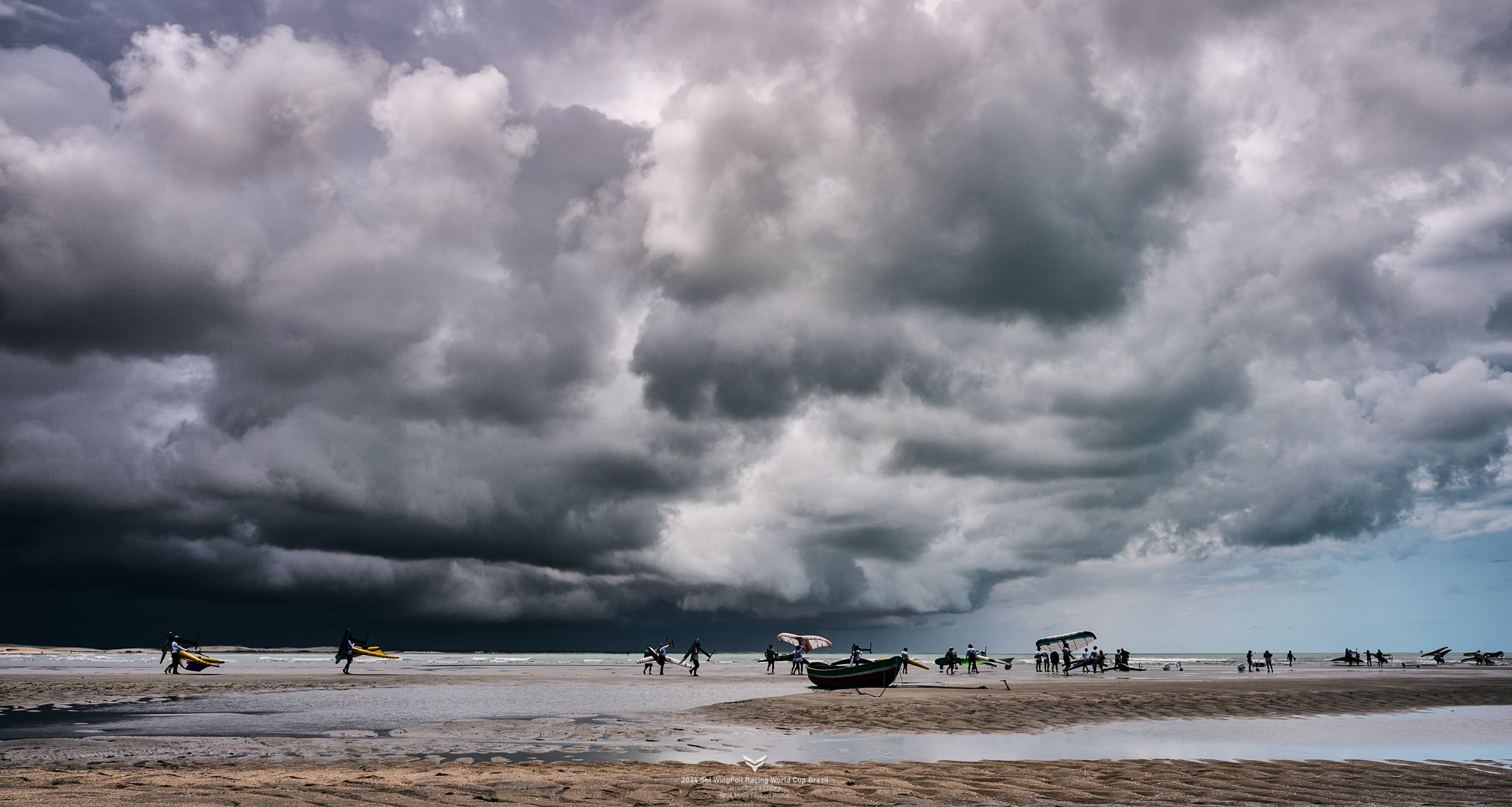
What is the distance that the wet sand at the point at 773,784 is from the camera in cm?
1192

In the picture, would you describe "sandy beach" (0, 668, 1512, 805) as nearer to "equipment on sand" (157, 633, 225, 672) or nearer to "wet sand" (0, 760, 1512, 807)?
"wet sand" (0, 760, 1512, 807)

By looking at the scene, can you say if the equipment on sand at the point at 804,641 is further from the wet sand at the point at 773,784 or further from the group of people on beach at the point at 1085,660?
the wet sand at the point at 773,784

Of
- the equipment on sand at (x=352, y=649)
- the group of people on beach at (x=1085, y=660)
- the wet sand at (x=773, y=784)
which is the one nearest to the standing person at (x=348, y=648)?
the equipment on sand at (x=352, y=649)

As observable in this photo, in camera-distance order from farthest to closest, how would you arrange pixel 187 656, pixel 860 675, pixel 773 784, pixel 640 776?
pixel 187 656 → pixel 860 675 → pixel 640 776 → pixel 773 784

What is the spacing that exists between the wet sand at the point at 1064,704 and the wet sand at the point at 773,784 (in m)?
9.18

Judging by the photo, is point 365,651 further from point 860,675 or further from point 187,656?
point 860,675

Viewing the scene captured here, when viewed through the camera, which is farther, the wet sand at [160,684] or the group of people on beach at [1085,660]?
the group of people on beach at [1085,660]

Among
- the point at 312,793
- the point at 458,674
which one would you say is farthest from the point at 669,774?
the point at 458,674

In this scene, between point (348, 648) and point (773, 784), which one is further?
point (348, 648)

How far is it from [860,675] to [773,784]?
3141 cm

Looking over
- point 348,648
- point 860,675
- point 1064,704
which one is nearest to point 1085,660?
point 860,675

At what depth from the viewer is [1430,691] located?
41.8m

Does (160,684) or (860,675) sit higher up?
(860,675)

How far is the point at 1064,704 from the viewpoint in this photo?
32719 mm
